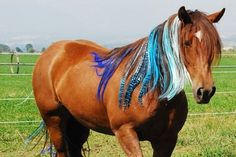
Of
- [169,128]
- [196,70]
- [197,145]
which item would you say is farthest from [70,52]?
[197,145]

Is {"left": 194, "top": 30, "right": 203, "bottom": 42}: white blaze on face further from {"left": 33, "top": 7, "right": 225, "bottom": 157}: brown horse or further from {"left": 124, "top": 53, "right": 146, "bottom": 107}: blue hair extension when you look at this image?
{"left": 124, "top": 53, "right": 146, "bottom": 107}: blue hair extension

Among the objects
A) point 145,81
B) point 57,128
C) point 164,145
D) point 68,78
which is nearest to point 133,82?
point 145,81

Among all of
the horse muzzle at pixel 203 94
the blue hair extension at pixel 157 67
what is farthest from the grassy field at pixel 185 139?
the horse muzzle at pixel 203 94

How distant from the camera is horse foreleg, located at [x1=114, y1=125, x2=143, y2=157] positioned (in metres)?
3.41

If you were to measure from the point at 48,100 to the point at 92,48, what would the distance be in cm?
69

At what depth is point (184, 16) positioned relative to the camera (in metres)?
3.14

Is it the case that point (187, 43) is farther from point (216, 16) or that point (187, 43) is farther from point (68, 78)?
point (68, 78)

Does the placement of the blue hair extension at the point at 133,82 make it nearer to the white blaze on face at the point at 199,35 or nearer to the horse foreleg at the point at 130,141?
the horse foreleg at the point at 130,141

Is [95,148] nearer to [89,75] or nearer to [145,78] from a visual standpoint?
[89,75]

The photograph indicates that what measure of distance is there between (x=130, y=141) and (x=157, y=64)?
62 centimetres

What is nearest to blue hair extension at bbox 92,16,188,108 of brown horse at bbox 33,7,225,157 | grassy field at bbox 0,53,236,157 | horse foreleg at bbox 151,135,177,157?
brown horse at bbox 33,7,225,157

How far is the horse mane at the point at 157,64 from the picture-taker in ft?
10.6

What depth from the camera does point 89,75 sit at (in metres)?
4.06

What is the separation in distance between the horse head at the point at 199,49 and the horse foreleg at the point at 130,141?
65cm
